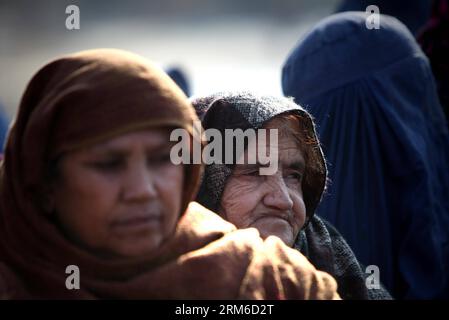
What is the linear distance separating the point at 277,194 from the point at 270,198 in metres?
0.03

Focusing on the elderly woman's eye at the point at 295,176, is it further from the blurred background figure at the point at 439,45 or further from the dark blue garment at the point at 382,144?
the blurred background figure at the point at 439,45

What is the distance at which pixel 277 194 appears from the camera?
272cm

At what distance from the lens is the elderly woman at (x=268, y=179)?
2729 millimetres

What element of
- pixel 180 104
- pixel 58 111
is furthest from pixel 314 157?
pixel 58 111

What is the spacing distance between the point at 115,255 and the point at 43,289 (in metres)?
0.22

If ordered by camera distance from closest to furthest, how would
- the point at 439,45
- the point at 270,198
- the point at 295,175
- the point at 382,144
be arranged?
the point at 270,198 → the point at 295,175 → the point at 382,144 → the point at 439,45

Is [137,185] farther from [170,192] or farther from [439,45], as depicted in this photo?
[439,45]

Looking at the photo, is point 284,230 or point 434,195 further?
point 434,195

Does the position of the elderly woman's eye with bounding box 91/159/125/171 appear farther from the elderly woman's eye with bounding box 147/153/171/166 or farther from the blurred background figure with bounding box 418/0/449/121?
the blurred background figure with bounding box 418/0/449/121

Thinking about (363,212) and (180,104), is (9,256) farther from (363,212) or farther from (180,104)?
(363,212)

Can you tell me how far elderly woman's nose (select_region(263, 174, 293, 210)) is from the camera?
2699mm

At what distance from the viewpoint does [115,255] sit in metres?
2.00

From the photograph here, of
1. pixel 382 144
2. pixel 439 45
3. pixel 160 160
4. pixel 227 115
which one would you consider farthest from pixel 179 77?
pixel 160 160

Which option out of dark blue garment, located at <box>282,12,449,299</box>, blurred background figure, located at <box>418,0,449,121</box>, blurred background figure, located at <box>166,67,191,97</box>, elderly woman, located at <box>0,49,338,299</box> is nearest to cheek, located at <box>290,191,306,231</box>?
elderly woman, located at <box>0,49,338,299</box>
